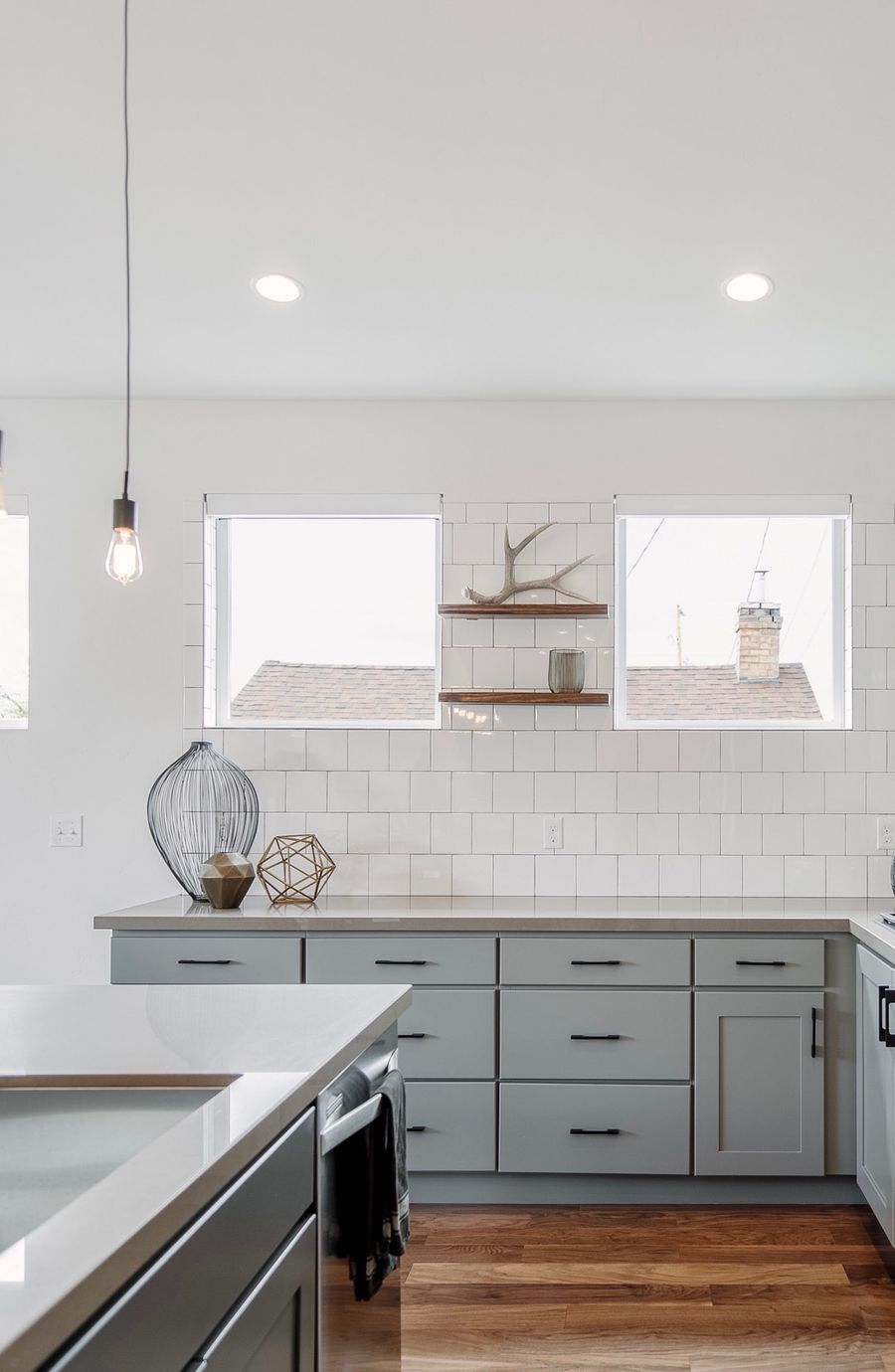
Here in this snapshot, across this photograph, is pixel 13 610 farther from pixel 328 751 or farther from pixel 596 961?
pixel 596 961

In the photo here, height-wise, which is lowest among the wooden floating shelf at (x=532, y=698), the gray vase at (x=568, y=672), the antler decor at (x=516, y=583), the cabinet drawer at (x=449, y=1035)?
the cabinet drawer at (x=449, y=1035)

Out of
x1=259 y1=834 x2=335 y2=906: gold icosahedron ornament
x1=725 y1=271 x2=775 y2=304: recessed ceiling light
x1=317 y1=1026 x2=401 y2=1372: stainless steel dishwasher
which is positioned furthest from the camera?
x1=259 y1=834 x2=335 y2=906: gold icosahedron ornament

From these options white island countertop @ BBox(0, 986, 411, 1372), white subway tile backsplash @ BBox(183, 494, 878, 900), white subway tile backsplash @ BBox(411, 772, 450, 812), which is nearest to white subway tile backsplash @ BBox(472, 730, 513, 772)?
white subway tile backsplash @ BBox(183, 494, 878, 900)

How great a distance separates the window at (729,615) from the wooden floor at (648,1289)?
1626 millimetres

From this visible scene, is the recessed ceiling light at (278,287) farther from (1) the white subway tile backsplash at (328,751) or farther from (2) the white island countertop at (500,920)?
(2) the white island countertop at (500,920)

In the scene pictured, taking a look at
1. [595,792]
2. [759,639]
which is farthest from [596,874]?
[759,639]

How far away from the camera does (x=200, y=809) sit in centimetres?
364

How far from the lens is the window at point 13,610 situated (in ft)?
12.5

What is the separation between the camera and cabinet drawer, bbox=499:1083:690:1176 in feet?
10.1

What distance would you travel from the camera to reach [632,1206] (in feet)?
10.2

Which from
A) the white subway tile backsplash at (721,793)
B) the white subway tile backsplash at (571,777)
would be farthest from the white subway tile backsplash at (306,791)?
the white subway tile backsplash at (721,793)

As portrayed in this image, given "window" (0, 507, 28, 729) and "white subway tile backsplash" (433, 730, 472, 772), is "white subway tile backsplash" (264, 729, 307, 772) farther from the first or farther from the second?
"window" (0, 507, 28, 729)

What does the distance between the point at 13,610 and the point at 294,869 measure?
1439 mm

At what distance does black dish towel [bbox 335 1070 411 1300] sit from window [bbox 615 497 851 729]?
232 centimetres
